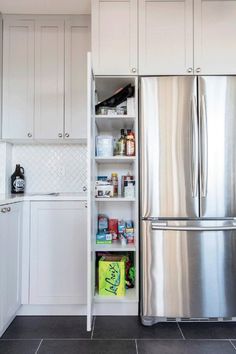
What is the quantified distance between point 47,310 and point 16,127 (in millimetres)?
1543

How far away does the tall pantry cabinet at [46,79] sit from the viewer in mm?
2240

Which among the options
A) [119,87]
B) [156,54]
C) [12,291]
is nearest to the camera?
[12,291]

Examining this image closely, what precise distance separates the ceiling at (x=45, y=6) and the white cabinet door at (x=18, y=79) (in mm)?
85

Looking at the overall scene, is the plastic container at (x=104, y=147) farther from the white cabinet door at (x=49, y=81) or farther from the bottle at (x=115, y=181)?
the white cabinet door at (x=49, y=81)

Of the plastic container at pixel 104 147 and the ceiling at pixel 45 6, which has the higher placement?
the ceiling at pixel 45 6

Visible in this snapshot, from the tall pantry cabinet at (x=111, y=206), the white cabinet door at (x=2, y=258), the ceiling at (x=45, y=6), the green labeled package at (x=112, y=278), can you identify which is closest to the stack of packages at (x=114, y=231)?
the tall pantry cabinet at (x=111, y=206)

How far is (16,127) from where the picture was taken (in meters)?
2.25

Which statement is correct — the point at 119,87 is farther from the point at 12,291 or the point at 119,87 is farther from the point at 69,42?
the point at 12,291

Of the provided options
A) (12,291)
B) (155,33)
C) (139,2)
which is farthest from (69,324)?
(139,2)

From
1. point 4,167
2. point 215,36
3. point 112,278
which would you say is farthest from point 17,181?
point 215,36

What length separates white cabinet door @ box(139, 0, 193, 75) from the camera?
1892mm

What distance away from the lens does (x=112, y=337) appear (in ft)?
5.51

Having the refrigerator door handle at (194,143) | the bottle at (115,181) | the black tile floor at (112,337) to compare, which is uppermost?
the refrigerator door handle at (194,143)

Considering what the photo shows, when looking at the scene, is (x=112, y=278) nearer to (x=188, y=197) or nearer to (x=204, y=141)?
(x=188, y=197)
